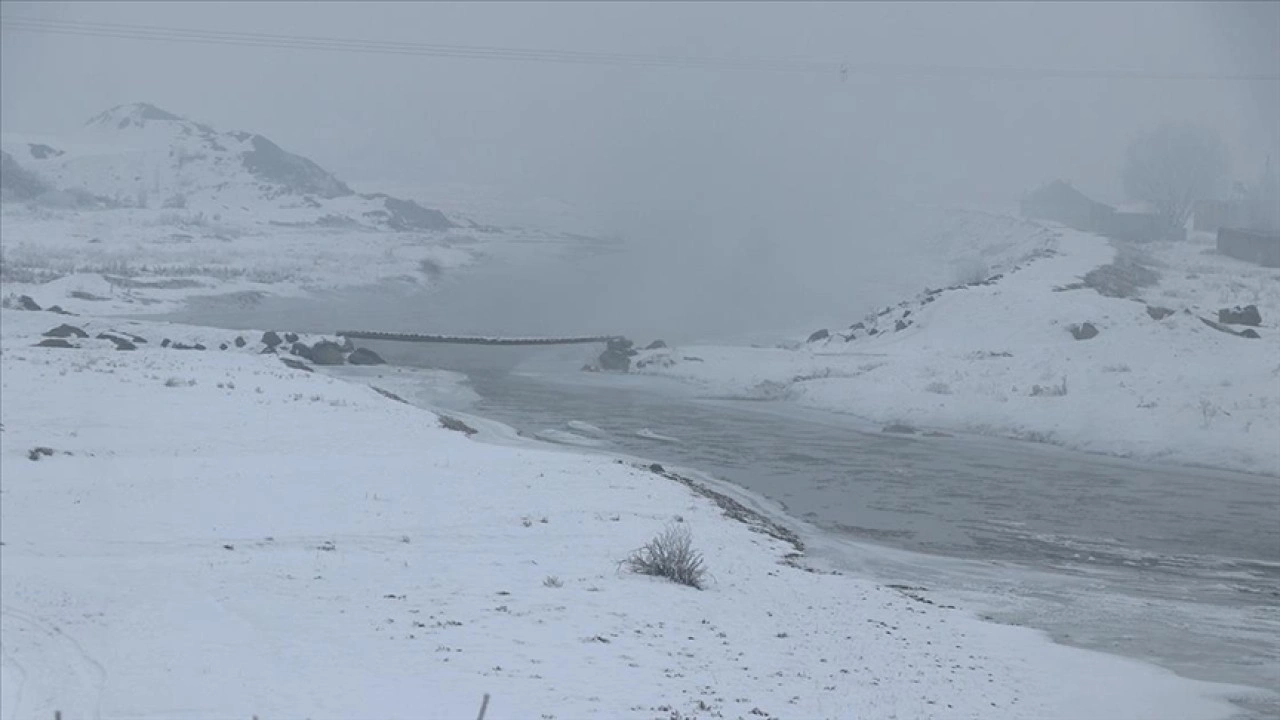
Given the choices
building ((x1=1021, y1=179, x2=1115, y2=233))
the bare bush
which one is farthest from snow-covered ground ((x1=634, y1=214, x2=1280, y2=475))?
building ((x1=1021, y1=179, x2=1115, y2=233))

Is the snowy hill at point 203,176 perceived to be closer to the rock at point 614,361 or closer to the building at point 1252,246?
the building at point 1252,246

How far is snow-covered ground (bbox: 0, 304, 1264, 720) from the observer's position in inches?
422

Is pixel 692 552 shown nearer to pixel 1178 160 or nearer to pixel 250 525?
pixel 250 525

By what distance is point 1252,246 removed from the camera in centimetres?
7275

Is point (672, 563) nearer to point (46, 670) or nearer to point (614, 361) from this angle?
point (46, 670)

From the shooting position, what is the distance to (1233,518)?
855 inches

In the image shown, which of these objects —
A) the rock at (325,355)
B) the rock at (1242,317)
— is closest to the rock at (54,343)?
the rock at (325,355)

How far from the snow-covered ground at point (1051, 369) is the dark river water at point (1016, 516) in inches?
53.1

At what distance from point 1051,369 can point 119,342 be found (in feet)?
86.9

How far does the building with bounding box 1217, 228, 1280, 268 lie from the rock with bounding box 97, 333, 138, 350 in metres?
55.0

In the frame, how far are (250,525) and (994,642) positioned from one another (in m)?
9.17

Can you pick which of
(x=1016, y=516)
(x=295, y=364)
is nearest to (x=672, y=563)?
(x=1016, y=516)

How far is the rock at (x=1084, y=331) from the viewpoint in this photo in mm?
40000

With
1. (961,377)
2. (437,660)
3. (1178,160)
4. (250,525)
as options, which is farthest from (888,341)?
(1178,160)
